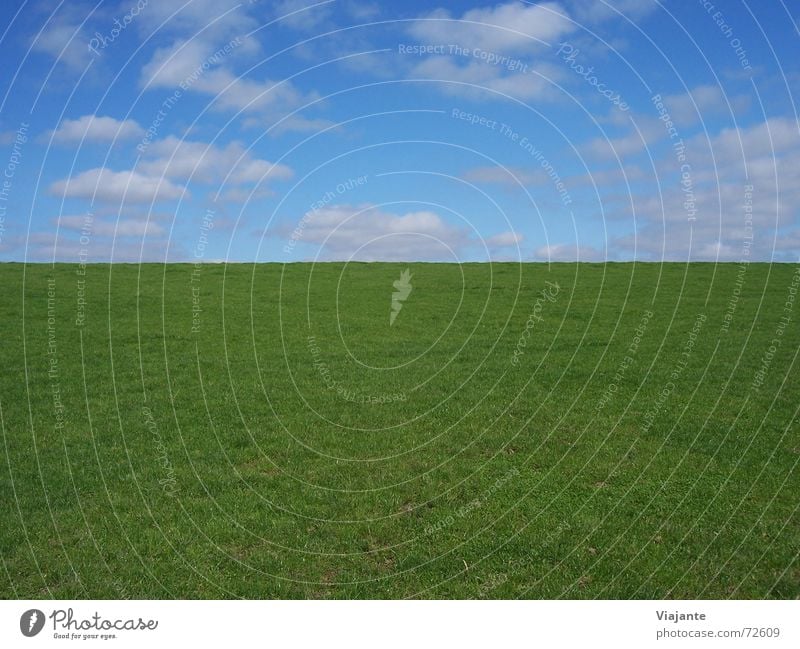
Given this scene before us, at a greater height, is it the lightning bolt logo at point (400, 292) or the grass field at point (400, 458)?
the lightning bolt logo at point (400, 292)

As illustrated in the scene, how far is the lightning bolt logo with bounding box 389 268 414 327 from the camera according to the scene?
104 ft

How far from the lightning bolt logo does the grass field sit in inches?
112

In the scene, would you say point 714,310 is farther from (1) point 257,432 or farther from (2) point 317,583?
(2) point 317,583

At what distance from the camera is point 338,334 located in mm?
27062

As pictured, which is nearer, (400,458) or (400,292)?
(400,458)

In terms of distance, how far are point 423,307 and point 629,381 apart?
1606cm

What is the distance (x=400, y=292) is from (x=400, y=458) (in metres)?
24.6

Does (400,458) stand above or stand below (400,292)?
below

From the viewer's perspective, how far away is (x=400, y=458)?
12664 millimetres

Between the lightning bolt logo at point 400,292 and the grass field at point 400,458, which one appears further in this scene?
the lightning bolt logo at point 400,292

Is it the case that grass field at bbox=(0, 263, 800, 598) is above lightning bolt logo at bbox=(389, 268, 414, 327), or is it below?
below

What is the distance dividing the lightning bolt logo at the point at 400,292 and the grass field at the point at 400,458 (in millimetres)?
2850

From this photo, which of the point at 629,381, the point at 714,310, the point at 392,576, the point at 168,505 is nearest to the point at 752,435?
the point at 629,381

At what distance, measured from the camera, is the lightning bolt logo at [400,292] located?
31734 millimetres
